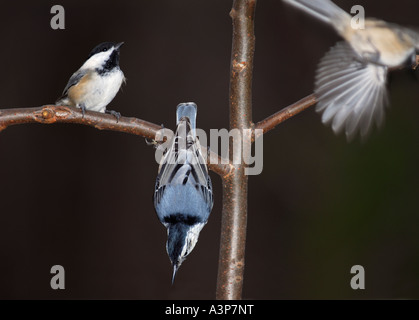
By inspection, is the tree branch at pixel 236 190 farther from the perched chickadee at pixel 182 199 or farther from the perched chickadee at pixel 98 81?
the perched chickadee at pixel 98 81

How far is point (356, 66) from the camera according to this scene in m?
0.84

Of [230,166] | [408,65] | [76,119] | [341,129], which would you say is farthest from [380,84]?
[76,119]

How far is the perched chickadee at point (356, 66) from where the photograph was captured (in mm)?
741

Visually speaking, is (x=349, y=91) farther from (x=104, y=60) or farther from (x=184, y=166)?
(x=104, y=60)

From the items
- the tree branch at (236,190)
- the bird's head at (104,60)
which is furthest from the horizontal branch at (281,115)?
the bird's head at (104,60)

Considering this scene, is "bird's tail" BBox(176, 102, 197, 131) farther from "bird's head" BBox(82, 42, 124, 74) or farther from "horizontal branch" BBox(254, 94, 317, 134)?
"bird's head" BBox(82, 42, 124, 74)

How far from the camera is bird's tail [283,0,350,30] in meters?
0.74

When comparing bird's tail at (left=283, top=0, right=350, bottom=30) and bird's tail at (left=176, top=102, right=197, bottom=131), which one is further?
bird's tail at (left=176, top=102, right=197, bottom=131)

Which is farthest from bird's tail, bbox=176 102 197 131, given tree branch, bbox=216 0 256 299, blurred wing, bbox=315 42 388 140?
blurred wing, bbox=315 42 388 140

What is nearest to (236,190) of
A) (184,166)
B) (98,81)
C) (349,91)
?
(184,166)

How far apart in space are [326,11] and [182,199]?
0.42m

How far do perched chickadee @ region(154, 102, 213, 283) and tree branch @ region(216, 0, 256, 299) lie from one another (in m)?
0.08

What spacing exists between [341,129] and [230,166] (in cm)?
18

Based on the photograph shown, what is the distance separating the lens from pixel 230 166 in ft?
2.49
